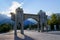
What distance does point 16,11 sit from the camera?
40.1 meters

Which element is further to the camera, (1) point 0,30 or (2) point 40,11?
(1) point 0,30

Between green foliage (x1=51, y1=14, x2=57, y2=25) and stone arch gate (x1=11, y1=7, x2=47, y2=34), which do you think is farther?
green foliage (x1=51, y1=14, x2=57, y2=25)

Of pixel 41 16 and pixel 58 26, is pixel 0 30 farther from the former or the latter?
pixel 58 26

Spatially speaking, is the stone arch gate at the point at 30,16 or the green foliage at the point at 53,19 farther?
the green foliage at the point at 53,19

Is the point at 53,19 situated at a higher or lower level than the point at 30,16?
higher

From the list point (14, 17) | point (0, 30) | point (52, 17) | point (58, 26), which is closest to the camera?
point (14, 17)

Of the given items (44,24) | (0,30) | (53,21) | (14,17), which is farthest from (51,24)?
(14,17)

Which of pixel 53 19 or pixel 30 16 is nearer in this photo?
pixel 30 16

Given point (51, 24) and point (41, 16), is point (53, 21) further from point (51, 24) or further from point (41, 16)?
point (41, 16)

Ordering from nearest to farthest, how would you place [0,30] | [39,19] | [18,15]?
[18,15] < [39,19] < [0,30]

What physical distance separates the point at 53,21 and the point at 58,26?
4.74 metres

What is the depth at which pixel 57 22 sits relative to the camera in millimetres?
72312

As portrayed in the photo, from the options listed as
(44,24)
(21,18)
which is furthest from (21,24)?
(44,24)

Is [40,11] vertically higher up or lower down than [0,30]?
higher up
